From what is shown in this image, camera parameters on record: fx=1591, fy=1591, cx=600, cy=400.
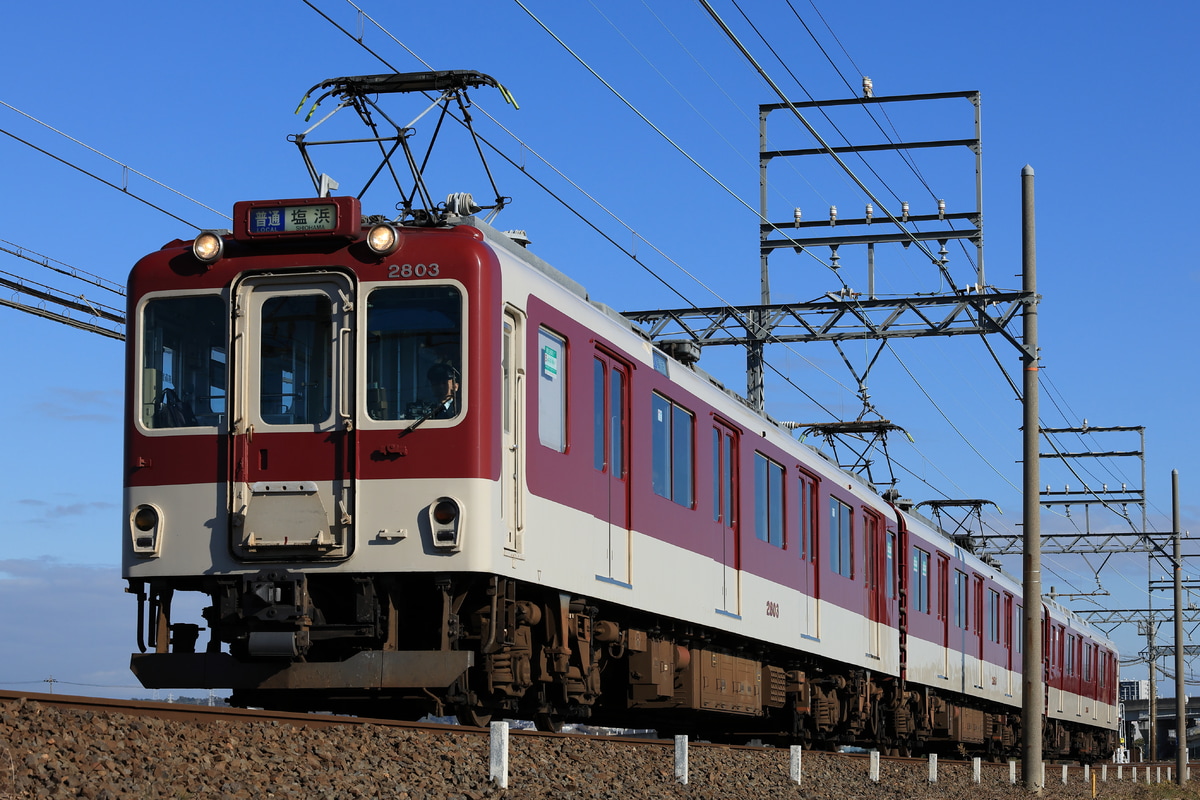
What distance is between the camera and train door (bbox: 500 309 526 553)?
9.81 metres

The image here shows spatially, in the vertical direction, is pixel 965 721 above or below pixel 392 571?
below

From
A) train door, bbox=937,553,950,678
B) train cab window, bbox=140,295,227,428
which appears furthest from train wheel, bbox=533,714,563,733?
train door, bbox=937,553,950,678

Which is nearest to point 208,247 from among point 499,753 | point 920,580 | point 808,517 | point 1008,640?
point 499,753

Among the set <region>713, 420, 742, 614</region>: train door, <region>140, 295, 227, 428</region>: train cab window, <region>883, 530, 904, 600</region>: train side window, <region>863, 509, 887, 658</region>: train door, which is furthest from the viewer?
<region>883, 530, 904, 600</region>: train side window

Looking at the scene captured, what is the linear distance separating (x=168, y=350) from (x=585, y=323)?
9.53 ft

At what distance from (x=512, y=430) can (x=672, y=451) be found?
323cm

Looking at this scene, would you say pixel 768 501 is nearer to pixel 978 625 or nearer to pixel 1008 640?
pixel 978 625

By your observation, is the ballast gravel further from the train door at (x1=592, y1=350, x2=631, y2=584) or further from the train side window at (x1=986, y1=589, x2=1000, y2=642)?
the train side window at (x1=986, y1=589, x2=1000, y2=642)

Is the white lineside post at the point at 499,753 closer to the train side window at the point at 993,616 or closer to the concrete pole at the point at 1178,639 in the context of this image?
the train side window at the point at 993,616

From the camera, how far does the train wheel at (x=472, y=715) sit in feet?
33.5

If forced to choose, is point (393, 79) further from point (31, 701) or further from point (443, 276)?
point (31, 701)

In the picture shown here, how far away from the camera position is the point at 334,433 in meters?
9.77

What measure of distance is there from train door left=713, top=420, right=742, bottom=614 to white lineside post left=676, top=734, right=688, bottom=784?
8.94 ft

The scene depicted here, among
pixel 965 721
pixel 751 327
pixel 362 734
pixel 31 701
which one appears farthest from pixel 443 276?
pixel 965 721
